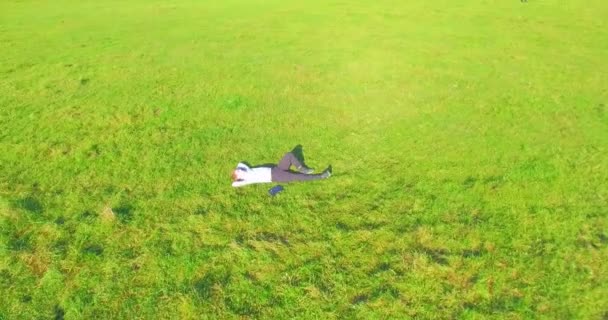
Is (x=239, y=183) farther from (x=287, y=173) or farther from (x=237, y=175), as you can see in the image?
(x=287, y=173)

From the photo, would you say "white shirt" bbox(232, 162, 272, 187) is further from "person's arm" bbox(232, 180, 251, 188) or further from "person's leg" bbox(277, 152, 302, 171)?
"person's leg" bbox(277, 152, 302, 171)

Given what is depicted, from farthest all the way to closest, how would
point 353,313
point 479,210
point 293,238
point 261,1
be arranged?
point 261,1
point 479,210
point 293,238
point 353,313

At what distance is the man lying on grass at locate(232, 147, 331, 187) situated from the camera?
8.62 m

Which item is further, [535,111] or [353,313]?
[535,111]

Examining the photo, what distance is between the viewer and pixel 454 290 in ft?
20.2

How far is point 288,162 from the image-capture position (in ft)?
29.2

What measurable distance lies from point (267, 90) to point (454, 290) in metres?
8.65

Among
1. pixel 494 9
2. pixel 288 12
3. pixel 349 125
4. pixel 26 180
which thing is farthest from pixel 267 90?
pixel 494 9

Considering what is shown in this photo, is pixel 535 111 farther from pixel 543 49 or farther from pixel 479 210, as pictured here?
pixel 543 49

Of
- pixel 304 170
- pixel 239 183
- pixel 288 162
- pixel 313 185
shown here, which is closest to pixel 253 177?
pixel 239 183

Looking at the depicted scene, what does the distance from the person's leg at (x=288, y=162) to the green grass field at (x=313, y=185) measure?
1.56ft

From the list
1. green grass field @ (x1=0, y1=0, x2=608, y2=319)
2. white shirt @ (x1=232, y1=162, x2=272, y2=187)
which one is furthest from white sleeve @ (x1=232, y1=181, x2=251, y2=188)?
green grass field @ (x1=0, y1=0, x2=608, y2=319)

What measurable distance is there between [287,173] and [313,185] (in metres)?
0.51

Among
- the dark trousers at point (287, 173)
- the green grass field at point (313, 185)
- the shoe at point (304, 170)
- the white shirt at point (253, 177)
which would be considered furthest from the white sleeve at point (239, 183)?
the shoe at point (304, 170)
